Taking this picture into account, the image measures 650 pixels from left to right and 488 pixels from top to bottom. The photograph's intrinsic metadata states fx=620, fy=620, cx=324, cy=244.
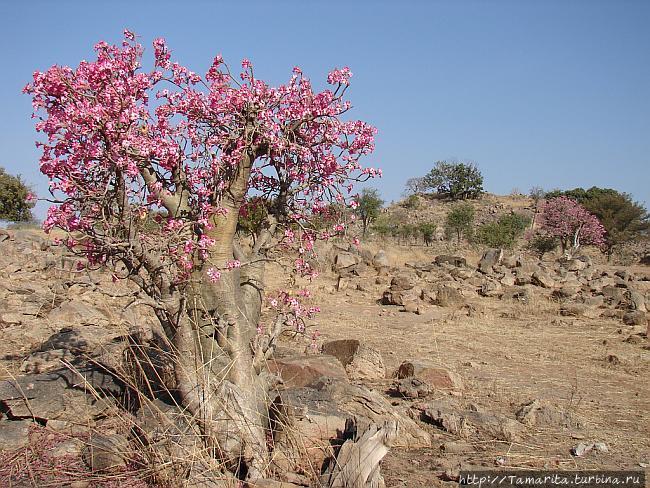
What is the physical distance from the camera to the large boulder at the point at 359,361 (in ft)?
26.5

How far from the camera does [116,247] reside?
457 centimetres

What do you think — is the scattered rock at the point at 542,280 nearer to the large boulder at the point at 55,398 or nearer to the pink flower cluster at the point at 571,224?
the large boulder at the point at 55,398

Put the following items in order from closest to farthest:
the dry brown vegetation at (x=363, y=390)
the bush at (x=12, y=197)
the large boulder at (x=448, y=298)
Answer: the dry brown vegetation at (x=363, y=390), the large boulder at (x=448, y=298), the bush at (x=12, y=197)

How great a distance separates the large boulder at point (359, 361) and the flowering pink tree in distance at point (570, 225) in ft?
91.4

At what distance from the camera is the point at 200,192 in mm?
5129

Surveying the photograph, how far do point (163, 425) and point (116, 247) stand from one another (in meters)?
1.34

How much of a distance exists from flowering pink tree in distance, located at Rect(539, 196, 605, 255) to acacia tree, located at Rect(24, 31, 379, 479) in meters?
30.7

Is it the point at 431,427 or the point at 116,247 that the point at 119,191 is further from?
the point at 431,427

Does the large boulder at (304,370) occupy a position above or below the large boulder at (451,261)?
below

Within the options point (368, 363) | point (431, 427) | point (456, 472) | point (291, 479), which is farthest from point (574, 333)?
point (291, 479)

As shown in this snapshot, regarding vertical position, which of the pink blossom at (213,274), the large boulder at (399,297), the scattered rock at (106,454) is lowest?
the large boulder at (399,297)

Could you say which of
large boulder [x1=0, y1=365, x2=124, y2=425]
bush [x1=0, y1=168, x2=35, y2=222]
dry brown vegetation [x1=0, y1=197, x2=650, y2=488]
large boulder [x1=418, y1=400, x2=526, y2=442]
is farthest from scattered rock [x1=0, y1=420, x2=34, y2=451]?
bush [x1=0, y1=168, x2=35, y2=222]

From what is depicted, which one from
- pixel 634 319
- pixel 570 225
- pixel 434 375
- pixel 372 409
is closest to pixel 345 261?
pixel 634 319

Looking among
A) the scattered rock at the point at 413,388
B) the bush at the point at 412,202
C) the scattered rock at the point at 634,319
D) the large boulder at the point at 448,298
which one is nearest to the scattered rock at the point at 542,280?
the large boulder at the point at 448,298
